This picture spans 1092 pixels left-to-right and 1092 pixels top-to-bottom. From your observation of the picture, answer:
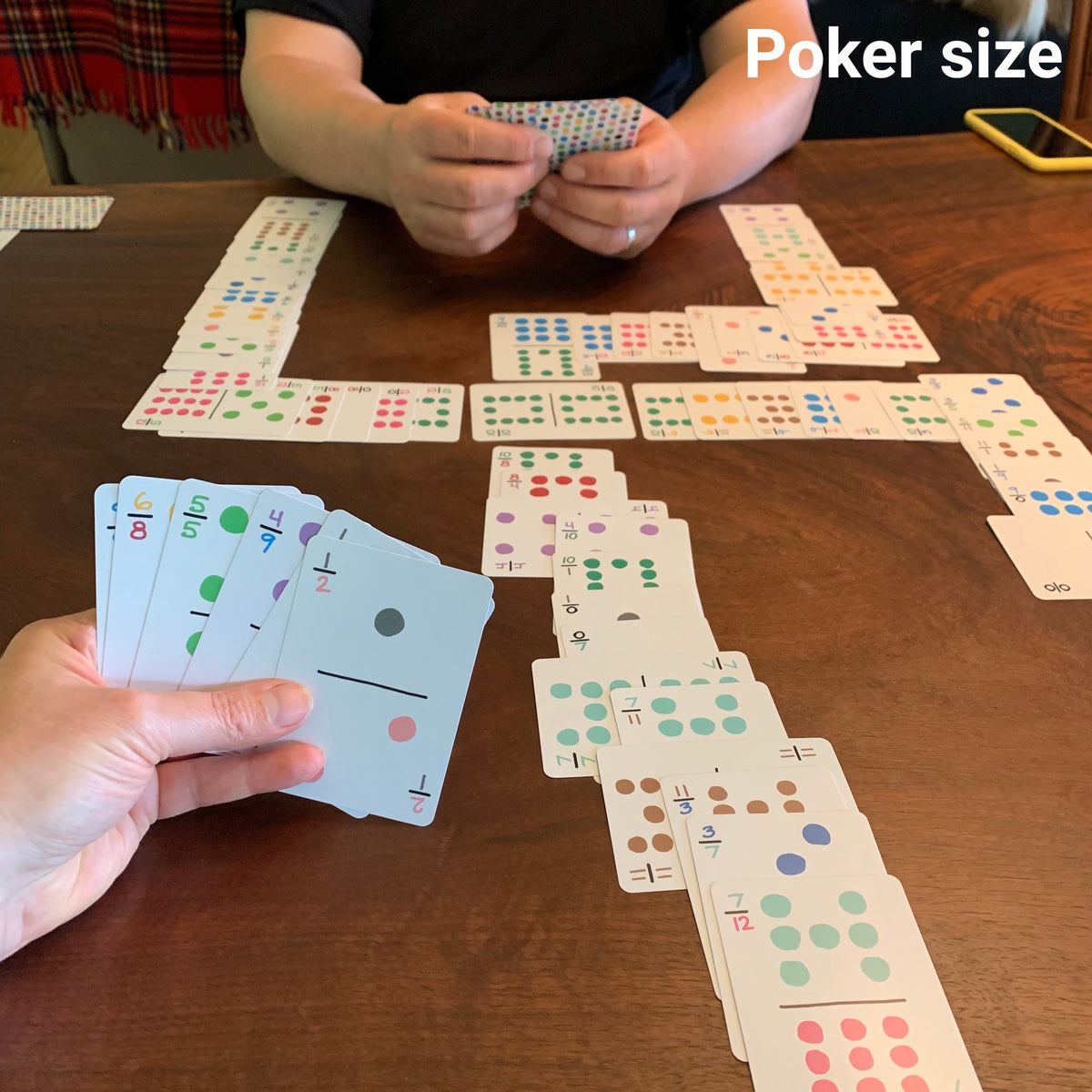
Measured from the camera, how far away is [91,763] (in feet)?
1.58

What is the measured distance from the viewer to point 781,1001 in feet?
1.55

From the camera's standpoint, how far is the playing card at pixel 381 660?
1.85 feet

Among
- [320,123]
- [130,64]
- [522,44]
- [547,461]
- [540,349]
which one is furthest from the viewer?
[130,64]

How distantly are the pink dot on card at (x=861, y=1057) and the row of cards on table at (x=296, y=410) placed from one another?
1.98ft

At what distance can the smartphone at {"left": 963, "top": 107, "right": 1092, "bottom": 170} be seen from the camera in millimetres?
1405

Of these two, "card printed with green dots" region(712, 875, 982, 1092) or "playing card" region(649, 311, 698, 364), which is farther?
"playing card" region(649, 311, 698, 364)

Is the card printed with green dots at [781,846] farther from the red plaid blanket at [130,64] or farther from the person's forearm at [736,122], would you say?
the red plaid blanket at [130,64]

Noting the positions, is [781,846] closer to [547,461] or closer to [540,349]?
[547,461]

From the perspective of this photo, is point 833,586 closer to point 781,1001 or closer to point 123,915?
point 781,1001

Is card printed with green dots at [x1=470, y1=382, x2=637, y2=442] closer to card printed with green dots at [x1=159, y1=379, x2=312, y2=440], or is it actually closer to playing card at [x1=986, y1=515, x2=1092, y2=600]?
card printed with green dots at [x1=159, y1=379, x2=312, y2=440]

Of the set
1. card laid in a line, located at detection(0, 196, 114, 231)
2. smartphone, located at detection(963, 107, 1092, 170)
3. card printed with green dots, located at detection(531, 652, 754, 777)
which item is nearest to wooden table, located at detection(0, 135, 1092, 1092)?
card printed with green dots, located at detection(531, 652, 754, 777)

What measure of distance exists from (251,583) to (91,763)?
14 cm

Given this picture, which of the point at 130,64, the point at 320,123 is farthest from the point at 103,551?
the point at 130,64

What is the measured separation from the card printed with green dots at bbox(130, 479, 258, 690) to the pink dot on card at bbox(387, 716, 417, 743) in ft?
0.44
